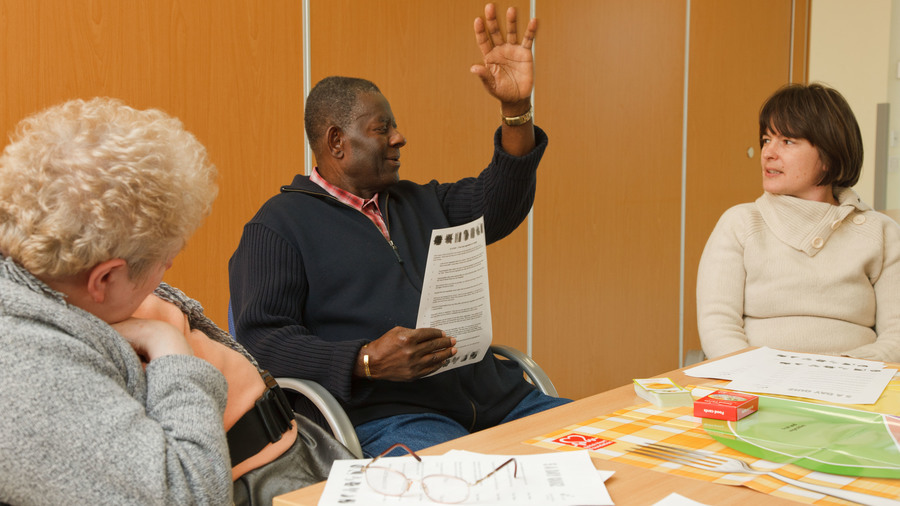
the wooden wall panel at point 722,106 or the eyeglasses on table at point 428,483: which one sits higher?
the wooden wall panel at point 722,106

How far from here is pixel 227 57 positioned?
244cm

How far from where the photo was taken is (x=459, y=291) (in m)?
1.65

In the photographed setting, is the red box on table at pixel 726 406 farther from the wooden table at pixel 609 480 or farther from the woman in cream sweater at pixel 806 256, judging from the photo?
the woman in cream sweater at pixel 806 256

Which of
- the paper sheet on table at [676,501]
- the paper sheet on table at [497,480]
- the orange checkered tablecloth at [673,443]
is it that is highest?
the paper sheet on table at [497,480]

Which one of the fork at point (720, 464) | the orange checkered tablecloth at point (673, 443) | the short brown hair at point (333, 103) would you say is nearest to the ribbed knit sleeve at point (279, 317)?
the short brown hair at point (333, 103)

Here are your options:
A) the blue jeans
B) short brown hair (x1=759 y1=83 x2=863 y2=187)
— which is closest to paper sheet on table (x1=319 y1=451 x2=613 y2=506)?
the blue jeans

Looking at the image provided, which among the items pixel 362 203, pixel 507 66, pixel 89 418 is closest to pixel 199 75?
pixel 362 203

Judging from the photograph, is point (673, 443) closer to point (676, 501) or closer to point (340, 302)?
point (676, 501)

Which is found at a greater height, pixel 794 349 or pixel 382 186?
pixel 382 186

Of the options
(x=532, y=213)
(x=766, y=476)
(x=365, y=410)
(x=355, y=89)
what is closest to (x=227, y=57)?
(x=355, y=89)

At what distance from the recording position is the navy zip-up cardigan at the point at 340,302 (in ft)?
5.36

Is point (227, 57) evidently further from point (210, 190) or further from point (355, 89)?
point (210, 190)

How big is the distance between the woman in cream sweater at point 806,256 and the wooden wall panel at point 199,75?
1.43 meters

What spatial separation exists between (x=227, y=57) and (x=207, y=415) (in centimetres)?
172
